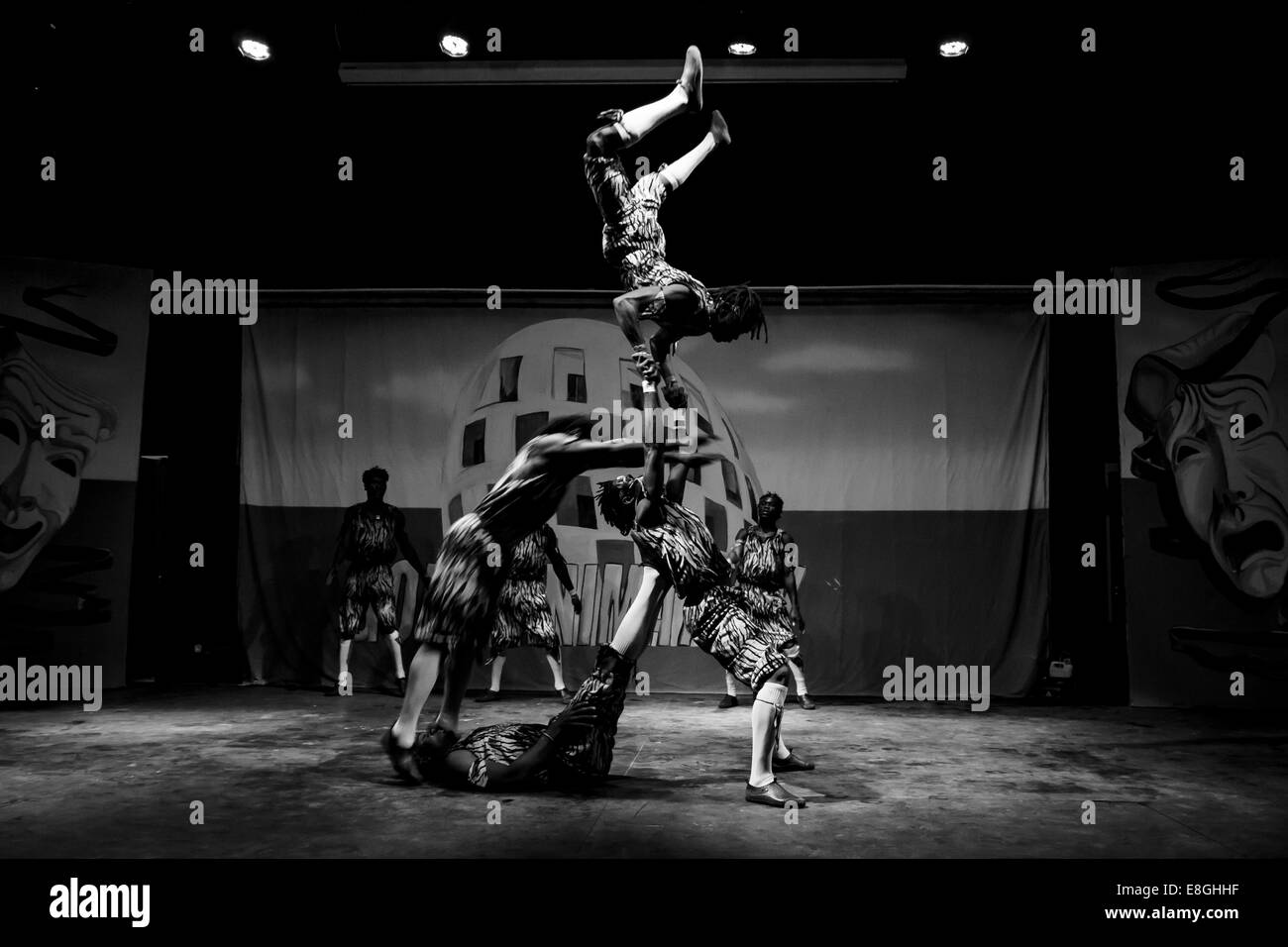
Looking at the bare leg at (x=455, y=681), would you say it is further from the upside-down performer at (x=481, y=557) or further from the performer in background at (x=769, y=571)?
the performer in background at (x=769, y=571)

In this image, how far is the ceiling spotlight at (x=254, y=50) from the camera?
17.2ft

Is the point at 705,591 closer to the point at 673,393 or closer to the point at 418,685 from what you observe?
the point at 673,393

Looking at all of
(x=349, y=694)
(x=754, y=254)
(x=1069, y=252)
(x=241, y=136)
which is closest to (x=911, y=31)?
(x=754, y=254)

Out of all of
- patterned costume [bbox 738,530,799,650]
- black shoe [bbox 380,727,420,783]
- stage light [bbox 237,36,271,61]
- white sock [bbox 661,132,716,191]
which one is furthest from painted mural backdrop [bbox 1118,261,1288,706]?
stage light [bbox 237,36,271,61]

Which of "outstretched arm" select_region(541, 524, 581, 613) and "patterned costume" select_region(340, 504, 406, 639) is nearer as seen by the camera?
"outstretched arm" select_region(541, 524, 581, 613)

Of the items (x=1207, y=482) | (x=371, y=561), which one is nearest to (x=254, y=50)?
(x=371, y=561)

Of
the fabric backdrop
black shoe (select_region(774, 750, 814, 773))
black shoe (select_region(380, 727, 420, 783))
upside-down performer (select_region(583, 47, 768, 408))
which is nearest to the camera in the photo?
A: upside-down performer (select_region(583, 47, 768, 408))

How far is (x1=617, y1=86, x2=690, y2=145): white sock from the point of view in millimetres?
3330

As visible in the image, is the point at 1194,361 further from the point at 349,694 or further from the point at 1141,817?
the point at 349,694

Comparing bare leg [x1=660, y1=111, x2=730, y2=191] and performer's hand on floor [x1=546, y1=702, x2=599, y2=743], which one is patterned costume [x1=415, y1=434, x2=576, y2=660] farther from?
bare leg [x1=660, y1=111, x2=730, y2=191]

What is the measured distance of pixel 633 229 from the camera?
3.42 metres

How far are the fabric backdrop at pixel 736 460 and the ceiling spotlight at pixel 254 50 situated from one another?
2.55 m

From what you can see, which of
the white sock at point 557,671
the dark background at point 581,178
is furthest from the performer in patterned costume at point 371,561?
the dark background at point 581,178

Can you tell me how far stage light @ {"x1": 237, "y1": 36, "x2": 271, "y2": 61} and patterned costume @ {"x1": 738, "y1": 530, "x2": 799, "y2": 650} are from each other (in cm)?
455
